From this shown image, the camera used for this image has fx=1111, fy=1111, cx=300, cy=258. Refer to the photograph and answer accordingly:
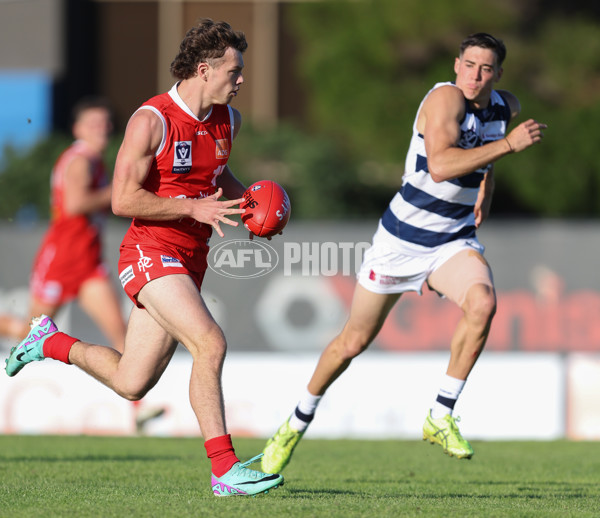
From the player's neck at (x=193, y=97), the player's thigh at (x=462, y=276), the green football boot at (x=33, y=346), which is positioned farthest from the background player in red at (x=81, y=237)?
the player's neck at (x=193, y=97)

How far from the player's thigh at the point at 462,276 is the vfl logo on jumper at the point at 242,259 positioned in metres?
5.33

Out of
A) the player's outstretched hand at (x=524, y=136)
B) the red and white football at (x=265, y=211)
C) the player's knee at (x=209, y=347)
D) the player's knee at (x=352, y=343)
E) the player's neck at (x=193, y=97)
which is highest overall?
the player's neck at (x=193, y=97)

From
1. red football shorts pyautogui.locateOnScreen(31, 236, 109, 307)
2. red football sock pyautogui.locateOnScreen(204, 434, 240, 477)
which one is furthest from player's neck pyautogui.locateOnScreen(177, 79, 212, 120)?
red football shorts pyautogui.locateOnScreen(31, 236, 109, 307)

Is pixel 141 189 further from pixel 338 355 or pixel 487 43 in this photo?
pixel 487 43

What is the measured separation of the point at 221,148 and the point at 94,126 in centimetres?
474

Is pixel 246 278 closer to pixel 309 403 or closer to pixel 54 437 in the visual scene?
pixel 54 437

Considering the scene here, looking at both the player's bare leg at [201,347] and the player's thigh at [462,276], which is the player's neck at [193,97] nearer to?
the player's bare leg at [201,347]

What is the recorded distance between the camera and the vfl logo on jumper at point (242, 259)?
12.7 meters

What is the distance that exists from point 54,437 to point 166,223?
5306 mm

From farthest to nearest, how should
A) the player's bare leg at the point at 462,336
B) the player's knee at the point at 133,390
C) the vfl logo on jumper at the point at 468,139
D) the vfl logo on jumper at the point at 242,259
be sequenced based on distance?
the vfl logo on jumper at the point at 242,259 < the vfl logo on jumper at the point at 468,139 < the player's bare leg at the point at 462,336 < the player's knee at the point at 133,390

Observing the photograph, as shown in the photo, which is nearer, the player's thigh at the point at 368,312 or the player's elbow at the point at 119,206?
the player's elbow at the point at 119,206

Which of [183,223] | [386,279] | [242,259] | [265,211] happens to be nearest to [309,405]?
[386,279]

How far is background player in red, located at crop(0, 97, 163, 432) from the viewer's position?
10.7m

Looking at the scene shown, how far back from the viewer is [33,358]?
271 inches
